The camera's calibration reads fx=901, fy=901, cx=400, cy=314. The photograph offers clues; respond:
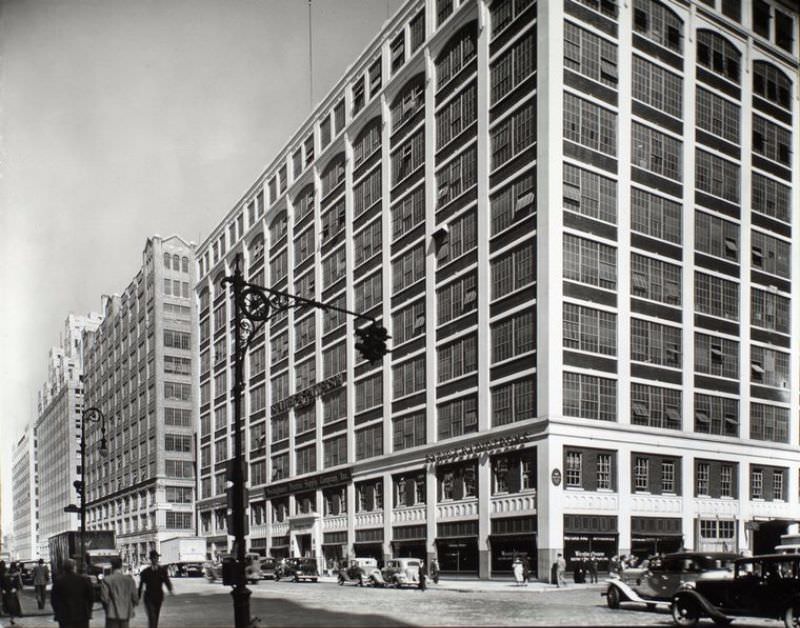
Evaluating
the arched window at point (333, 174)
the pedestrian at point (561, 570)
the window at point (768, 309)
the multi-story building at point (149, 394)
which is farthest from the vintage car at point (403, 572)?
the multi-story building at point (149, 394)

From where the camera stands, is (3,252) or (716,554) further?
(716,554)

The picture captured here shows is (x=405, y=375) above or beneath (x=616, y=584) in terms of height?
above

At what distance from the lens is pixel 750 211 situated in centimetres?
4016

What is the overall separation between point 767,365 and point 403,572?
19150 mm

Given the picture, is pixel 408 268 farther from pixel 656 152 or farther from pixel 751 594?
pixel 751 594

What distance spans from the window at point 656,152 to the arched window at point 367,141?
2089cm

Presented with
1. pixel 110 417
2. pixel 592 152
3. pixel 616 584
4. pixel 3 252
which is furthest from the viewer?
pixel 110 417

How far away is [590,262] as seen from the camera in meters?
43.3

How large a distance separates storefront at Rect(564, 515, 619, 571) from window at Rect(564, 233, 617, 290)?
11076 millimetres

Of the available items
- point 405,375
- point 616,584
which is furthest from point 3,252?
point 405,375

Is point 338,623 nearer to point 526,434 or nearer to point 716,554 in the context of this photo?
point 716,554

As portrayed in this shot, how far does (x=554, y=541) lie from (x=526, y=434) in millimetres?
5060

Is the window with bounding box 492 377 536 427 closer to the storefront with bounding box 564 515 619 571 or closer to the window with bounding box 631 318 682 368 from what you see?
the storefront with bounding box 564 515 619 571

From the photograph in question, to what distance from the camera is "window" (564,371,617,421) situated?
4203cm
